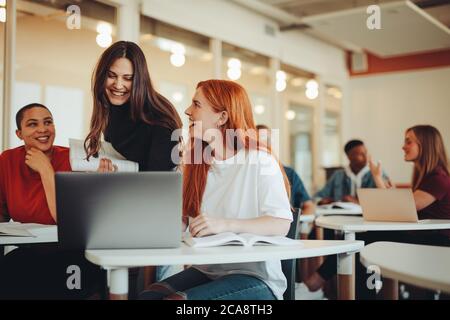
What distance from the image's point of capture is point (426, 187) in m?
3.10

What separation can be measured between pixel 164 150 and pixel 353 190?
3.12 metres

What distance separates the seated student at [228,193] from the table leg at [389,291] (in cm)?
77

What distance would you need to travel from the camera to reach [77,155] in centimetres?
217

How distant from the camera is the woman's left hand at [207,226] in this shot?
1725mm

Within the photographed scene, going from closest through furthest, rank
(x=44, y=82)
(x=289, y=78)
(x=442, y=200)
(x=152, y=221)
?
(x=152, y=221)
(x=442, y=200)
(x=44, y=82)
(x=289, y=78)

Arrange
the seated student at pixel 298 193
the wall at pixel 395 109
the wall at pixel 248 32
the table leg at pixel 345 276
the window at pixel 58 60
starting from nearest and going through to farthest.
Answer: the table leg at pixel 345 276, the seated student at pixel 298 193, the window at pixel 58 60, the wall at pixel 248 32, the wall at pixel 395 109

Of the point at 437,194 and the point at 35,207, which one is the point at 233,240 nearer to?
the point at 35,207

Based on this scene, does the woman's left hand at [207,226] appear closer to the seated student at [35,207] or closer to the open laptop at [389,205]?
the seated student at [35,207]

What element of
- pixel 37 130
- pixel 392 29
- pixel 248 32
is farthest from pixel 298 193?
pixel 392 29

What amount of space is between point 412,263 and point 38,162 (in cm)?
170

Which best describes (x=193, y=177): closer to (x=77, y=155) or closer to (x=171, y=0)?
(x=77, y=155)

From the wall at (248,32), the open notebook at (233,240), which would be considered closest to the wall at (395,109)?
the wall at (248,32)

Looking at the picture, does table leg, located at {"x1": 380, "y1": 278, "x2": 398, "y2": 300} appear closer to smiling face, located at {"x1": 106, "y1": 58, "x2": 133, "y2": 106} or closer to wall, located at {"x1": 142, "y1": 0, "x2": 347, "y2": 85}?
smiling face, located at {"x1": 106, "y1": 58, "x2": 133, "y2": 106}

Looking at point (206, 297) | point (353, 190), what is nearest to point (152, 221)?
point (206, 297)
